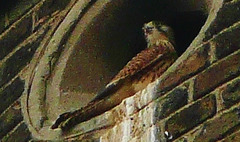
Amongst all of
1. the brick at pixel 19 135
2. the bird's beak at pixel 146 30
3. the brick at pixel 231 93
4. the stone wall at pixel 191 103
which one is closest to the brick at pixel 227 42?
the stone wall at pixel 191 103

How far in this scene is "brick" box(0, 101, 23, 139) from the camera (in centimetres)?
589

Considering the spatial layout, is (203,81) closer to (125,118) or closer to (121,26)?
(125,118)

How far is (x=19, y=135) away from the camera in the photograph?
582 cm

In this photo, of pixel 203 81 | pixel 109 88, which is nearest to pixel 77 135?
pixel 109 88

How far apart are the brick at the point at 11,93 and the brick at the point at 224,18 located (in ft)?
3.06

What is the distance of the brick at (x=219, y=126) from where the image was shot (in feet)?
16.5

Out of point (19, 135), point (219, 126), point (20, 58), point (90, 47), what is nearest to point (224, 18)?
point (219, 126)

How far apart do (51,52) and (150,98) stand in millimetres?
793

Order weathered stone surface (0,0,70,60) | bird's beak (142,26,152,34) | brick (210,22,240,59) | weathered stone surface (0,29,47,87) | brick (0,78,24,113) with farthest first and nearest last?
weathered stone surface (0,0,70,60) < weathered stone surface (0,29,47,87) < brick (0,78,24,113) < bird's beak (142,26,152,34) < brick (210,22,240,59)

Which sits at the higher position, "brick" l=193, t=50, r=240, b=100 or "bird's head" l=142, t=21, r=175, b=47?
"bird's head" l=142, t=21, r=175, b=47

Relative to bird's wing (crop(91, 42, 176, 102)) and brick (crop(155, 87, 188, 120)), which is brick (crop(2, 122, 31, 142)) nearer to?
bird's wing (crop(91, 42, 176, 102))

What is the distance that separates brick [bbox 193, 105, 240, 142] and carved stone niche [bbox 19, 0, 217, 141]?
2.49 ft

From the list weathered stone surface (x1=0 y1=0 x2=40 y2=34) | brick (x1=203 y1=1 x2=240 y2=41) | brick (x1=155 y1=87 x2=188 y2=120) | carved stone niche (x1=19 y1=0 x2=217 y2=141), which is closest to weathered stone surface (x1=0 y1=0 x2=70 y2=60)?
weathered stone surface (x1=0 y1=0 x2=40 y2=34)

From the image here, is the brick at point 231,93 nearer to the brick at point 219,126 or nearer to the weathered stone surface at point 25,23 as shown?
the brick at point 219,126
